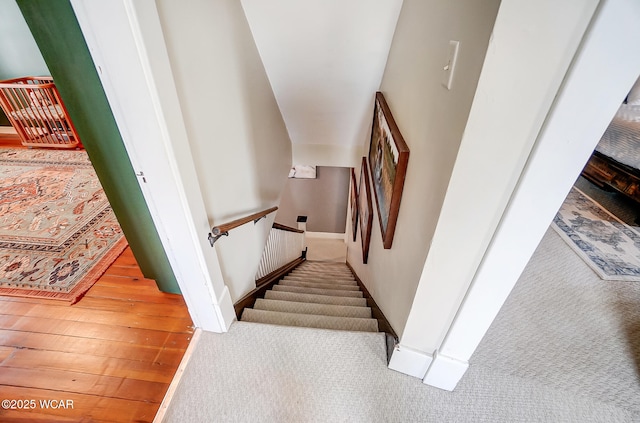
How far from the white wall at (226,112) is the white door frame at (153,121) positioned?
4.9 inches

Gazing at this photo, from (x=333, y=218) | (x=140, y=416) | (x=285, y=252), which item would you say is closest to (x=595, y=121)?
(x=140, y=416)

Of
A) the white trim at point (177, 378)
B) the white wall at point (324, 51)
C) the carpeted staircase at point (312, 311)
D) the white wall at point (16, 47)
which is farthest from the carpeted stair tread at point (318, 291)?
the white wall at point (16, 47)

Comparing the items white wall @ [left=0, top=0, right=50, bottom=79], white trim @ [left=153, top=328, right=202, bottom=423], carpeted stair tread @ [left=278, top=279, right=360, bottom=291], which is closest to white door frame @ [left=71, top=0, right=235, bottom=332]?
white trim @ [left=153, top=328, right=202, bottom=423]

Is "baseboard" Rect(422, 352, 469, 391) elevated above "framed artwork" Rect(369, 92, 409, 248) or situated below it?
Result: below

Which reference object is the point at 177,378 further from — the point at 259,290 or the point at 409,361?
the point at 409,361

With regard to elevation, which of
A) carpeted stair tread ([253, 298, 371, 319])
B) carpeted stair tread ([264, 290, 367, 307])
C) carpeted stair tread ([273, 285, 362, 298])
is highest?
carpeted stair tread ([253, 298, 371, 319])

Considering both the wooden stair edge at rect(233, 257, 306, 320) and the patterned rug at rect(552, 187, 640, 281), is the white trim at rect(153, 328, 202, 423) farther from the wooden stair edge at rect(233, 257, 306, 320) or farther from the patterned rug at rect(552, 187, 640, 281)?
the patterned rug at rect(552, 187, 640, 281)

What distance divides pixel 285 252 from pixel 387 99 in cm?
234

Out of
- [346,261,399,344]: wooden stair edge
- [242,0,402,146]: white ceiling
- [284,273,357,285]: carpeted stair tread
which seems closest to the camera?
[346,261,399,344]: wooden stair edge

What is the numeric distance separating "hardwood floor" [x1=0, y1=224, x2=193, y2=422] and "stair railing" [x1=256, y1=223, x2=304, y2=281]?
0.76 metres

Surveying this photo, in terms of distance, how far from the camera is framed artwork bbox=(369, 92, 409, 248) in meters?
1.17

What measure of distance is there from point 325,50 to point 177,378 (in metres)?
1.97

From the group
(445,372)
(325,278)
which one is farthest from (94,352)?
(325,278)

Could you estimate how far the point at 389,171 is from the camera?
1.38m
